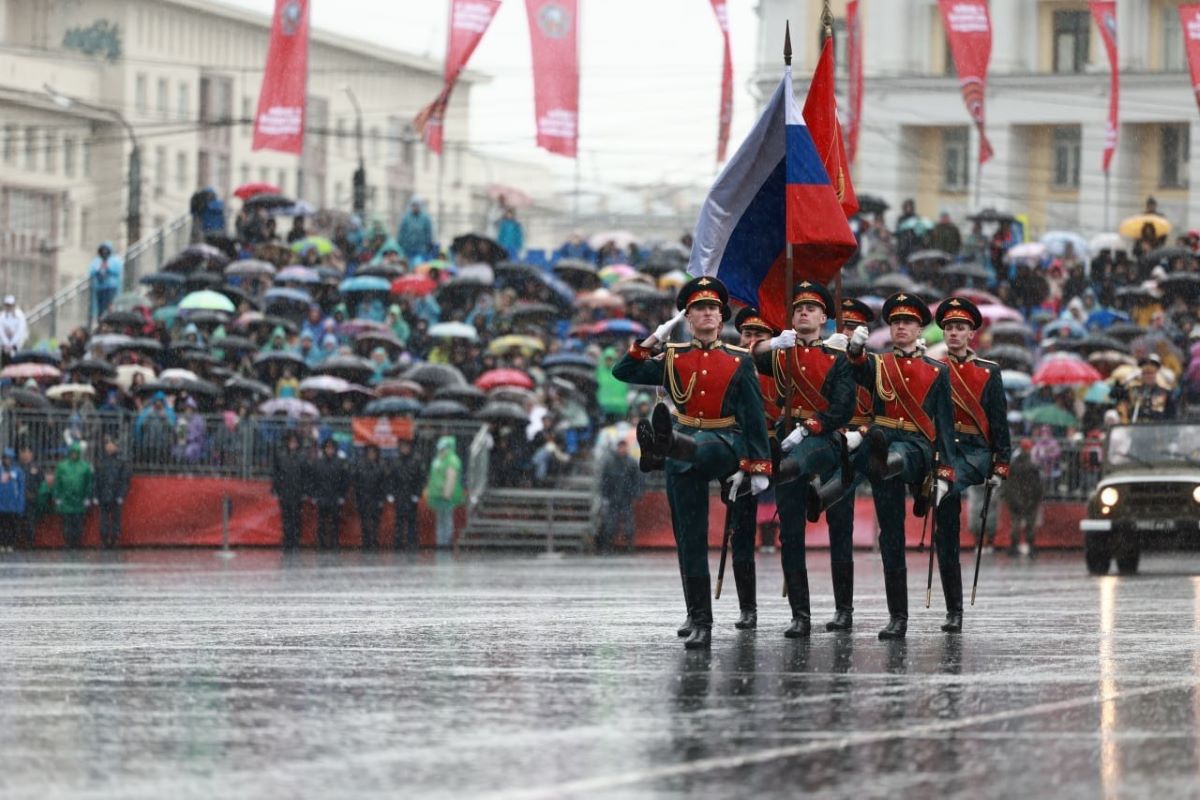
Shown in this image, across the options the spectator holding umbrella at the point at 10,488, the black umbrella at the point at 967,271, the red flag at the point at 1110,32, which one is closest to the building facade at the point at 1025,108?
the red flag at the point at 1110,32

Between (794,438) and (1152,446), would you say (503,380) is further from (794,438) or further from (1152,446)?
(794,438)

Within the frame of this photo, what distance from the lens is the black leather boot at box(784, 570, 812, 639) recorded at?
45.9ft

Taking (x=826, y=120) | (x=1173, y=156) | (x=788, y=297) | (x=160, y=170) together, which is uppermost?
(x=160, y=170)

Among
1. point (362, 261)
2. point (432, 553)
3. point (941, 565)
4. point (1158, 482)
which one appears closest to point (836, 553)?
point (941, 565)

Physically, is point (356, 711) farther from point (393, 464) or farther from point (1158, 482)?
point (393, 464)

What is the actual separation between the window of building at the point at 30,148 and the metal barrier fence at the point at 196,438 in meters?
54.7

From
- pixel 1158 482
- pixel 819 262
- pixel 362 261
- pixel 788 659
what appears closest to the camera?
pixel 788 659

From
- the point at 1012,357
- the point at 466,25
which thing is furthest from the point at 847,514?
the point at 1012,357

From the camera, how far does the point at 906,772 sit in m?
8.28

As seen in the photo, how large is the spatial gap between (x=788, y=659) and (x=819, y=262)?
163 inches

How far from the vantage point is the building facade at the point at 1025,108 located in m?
76.2

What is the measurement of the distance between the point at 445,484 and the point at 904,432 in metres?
18.6

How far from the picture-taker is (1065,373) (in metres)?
32.5

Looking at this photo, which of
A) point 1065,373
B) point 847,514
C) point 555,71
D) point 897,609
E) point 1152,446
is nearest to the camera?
point 897,609
